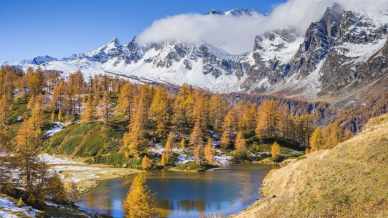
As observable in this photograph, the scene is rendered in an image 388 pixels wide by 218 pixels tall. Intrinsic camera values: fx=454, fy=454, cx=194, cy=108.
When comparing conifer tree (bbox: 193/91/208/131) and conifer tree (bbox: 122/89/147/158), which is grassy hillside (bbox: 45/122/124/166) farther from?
conifer tree (bbox: 193/91/208/131)

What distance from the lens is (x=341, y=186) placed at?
49969 millimetres

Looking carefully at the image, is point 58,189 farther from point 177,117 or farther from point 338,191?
point 177,117

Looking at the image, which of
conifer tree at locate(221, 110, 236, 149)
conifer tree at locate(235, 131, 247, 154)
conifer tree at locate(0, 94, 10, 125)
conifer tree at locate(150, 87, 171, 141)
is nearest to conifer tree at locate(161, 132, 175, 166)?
conifer tree at locate(150, 87, 171, 141)

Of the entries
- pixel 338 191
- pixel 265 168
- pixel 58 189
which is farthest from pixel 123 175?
pixel 338 191

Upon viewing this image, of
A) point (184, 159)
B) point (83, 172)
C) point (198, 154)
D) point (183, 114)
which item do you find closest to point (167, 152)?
point (184, 159)

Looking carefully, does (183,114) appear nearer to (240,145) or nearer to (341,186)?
(240,145)

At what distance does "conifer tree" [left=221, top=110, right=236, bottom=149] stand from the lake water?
1104 inches

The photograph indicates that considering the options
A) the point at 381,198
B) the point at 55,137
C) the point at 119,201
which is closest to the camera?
the point at 381,198

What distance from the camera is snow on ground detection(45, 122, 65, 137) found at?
572 feet

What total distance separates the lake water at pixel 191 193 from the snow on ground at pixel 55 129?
59.9 meters

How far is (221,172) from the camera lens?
13412 cm

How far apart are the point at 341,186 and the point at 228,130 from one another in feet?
403

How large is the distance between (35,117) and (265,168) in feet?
300

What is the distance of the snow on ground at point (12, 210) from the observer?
4641 cm
